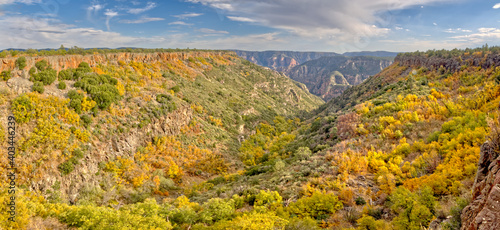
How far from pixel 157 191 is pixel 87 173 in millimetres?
10122

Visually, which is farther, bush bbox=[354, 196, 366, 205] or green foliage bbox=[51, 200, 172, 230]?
bush bbox=[354, 196, 366, 205]

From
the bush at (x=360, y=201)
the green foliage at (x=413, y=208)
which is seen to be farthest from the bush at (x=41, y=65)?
the green foliage at (x=413, y=208)

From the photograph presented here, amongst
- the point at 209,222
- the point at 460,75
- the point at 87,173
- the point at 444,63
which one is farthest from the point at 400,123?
the point at 87,173

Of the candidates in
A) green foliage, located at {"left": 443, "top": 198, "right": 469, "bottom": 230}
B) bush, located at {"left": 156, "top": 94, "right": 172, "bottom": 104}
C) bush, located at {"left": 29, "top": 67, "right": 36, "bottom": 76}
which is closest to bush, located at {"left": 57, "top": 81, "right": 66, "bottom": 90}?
bush, located at {"left": 29, "top": 67, "right": 36, "bottom": 76}

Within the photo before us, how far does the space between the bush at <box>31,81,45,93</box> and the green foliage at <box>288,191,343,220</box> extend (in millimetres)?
36910

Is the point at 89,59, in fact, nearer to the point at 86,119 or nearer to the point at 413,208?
the point at 86,119

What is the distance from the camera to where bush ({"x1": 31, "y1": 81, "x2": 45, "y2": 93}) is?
32562 millimetres

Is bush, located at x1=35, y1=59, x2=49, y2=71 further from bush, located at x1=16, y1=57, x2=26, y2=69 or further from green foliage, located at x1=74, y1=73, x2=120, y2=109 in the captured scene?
green foliage, located at x1=74, y1=73, x2=120, y2=109

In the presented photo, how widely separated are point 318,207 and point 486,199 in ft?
37.1

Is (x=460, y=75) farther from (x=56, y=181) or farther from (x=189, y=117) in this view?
(x=56, y=181)

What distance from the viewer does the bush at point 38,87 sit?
3256 centimetres

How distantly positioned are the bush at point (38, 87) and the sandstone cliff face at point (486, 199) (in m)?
45.0

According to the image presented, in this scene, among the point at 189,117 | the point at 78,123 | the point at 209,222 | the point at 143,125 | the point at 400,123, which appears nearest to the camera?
the point at 209,222

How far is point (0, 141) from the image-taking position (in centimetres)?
2516
